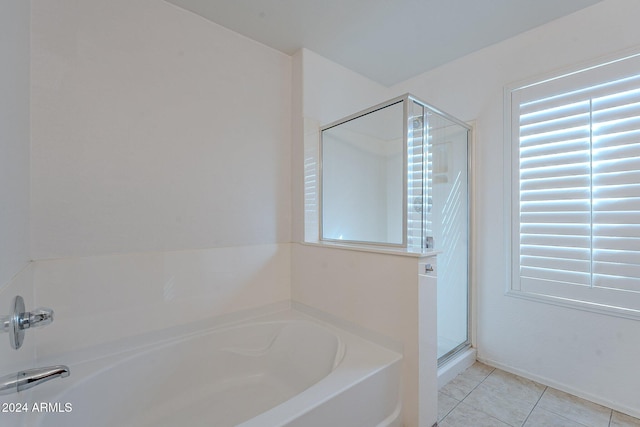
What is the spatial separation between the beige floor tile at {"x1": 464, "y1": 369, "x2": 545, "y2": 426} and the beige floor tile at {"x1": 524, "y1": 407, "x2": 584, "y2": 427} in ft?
0.09

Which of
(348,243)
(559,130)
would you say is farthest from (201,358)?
(559,130)

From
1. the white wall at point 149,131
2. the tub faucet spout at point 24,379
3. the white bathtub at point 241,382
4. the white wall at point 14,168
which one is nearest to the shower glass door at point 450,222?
the white bathtub at point 241,382

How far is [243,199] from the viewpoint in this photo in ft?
6.28

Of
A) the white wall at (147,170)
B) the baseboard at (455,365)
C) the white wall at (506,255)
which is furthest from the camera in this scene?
the baseboard at (455,365)

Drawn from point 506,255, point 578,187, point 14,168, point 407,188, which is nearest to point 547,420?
point 506,255

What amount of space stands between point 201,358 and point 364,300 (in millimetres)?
1047

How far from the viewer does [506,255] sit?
194 cm

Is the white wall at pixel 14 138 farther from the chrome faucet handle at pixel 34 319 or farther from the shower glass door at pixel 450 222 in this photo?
the shower glass door at pixel 450 222

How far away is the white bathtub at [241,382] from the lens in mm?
1107

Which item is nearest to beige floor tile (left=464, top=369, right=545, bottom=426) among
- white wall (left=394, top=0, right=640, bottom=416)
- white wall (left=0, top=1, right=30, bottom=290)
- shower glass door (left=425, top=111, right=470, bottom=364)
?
white wall (left=394, top=0, right=640, bottom=416)

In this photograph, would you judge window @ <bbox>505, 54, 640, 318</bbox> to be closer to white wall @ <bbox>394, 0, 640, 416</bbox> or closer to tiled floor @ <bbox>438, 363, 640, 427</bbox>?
white wall @ <bbox>394, 0, 640, 416</bbox>

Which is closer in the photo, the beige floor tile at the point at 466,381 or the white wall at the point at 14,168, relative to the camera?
the white wall at the point at 14,168

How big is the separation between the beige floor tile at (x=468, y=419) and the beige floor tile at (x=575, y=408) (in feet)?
1.23

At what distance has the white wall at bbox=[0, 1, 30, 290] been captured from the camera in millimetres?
862
